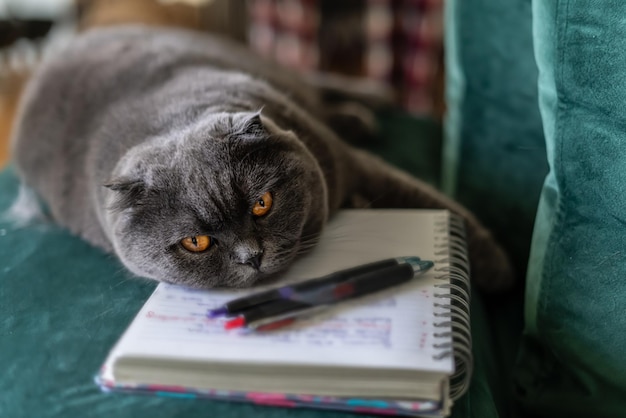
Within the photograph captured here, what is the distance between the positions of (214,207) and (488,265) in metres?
0.56

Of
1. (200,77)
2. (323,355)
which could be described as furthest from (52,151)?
(323,355)

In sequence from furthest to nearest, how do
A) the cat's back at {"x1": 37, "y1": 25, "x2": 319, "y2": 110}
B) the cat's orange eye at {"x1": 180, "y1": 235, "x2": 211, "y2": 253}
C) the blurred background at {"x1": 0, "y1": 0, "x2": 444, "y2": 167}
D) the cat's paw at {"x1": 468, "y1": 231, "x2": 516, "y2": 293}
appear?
the blurred background at {"x1": 0, "y1": 0, "x2": 444, "y2": 167} → the cat's back at {"x1": 37, "y1": 25, "x2": 319, "y2": 110} → the cat's paw at {"x1": 468, "y1": 231, "x2": 516, "y2": 293} → the cat's orange eye at {"x1": 180, "y1": 235, "x2": 211, "y2": 253}

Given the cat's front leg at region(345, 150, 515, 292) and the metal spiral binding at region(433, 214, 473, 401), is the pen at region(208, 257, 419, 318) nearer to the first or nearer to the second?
the metal spiral binding at region(433, 214, 473, 401)

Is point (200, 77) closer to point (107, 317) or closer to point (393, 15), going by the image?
point (107, 317)

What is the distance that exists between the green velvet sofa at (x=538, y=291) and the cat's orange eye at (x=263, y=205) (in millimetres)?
214

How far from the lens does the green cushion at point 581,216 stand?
29.1 inches

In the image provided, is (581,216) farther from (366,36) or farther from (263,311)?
(366,36)

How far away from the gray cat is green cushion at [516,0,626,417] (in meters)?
0.23

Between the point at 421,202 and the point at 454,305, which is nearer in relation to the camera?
the point at 454,305

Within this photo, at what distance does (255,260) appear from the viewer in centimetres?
82

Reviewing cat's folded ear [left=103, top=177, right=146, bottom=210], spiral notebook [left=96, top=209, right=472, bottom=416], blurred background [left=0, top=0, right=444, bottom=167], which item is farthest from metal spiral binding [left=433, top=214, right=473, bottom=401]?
blurred background [left=0, top=0, right=444, bottom=167]

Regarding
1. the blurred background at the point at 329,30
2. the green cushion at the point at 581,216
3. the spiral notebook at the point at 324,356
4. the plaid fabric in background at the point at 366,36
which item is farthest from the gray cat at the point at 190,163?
the plaid fabric in background at the point at 366,36

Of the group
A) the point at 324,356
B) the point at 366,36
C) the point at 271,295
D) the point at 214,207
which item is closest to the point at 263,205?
the point at 214,207

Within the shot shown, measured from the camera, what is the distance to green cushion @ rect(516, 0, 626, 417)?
738mm
